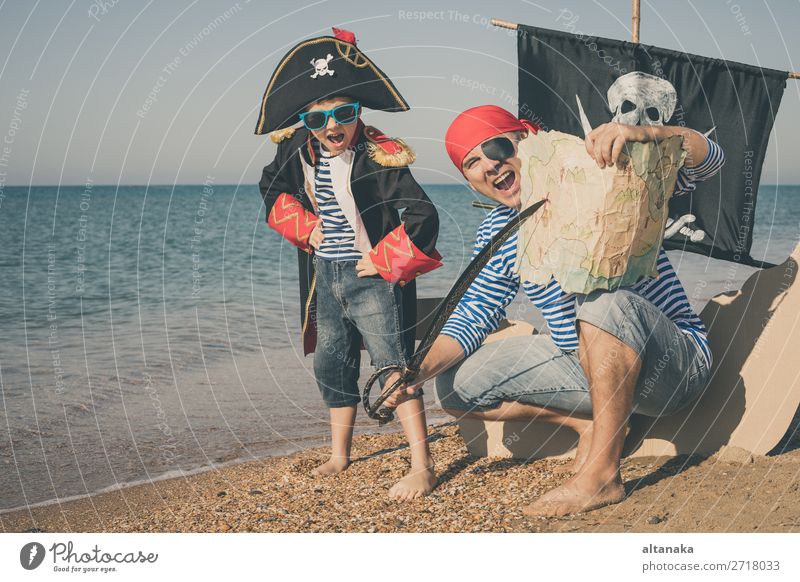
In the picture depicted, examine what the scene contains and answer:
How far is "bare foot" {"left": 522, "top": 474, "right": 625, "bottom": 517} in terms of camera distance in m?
3.11

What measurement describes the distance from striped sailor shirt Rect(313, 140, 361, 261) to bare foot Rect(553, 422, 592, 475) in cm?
126

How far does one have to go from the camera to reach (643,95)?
18.6 feet

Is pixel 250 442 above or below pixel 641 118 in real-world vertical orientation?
below

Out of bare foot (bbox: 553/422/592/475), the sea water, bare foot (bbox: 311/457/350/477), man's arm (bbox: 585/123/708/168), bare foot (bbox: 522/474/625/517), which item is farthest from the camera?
the sea water

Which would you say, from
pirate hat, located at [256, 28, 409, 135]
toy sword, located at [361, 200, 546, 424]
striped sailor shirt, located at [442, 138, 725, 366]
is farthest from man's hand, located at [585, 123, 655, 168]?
pirate hat, located at [256, 28, 409, 135]

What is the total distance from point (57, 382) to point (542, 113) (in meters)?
4.06

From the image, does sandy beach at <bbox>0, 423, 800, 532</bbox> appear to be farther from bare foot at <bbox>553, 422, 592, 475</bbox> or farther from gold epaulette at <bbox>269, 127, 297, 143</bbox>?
gold epaulette at <bbox>269, 127, 297, 143</bbox>

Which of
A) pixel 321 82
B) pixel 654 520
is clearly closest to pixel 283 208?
pixel 321 82

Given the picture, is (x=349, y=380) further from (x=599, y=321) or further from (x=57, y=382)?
Answer: (x=57, y=382)

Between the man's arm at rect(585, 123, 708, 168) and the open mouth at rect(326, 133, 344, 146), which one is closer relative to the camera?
the man's arm at rect(585, 123, 708, 168)

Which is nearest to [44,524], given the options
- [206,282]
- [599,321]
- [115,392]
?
[115,392]

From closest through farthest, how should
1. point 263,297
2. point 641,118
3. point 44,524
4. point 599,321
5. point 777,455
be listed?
point 599,321, point 777,455, point 44,524, point 641,118, point 263,297

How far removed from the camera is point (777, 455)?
11.3ft

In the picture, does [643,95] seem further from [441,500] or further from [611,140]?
[441,500]
